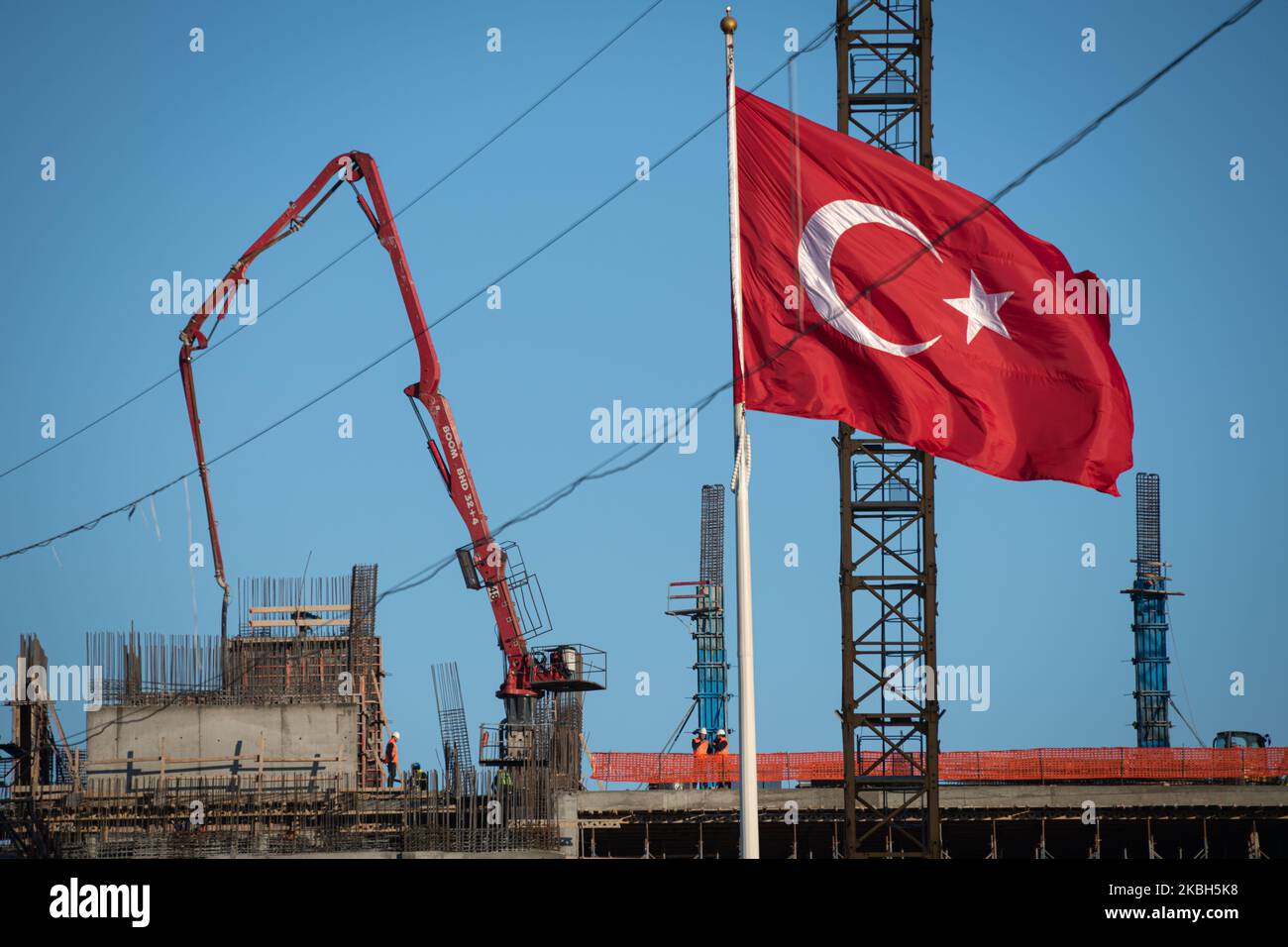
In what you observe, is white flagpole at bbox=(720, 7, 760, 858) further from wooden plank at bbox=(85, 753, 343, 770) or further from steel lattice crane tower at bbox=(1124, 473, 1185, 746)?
steel lattice crane tower at bbox=(1124, 473, 1185, 746)

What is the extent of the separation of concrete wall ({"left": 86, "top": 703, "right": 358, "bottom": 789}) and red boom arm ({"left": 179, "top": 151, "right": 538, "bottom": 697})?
647 cm

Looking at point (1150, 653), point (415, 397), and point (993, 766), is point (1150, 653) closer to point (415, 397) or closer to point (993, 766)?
point (993, 766)

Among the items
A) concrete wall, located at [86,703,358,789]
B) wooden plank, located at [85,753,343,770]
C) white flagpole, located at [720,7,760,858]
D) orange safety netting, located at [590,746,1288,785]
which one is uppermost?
white flagpole, located at [720,7,760,858]

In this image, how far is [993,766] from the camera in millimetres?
56562

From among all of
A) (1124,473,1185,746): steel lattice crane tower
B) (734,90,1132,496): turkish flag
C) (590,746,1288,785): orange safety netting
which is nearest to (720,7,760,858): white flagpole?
(734,90,1132,496): turkish flag

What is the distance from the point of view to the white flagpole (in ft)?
53.5

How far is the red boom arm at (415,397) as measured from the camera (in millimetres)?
53719

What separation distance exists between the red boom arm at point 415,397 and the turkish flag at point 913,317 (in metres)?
33.7

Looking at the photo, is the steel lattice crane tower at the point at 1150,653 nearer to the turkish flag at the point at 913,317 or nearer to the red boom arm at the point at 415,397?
the red boom arm at the point at 415,397

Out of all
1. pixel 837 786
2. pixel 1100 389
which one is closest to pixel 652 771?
pixel 837 786
